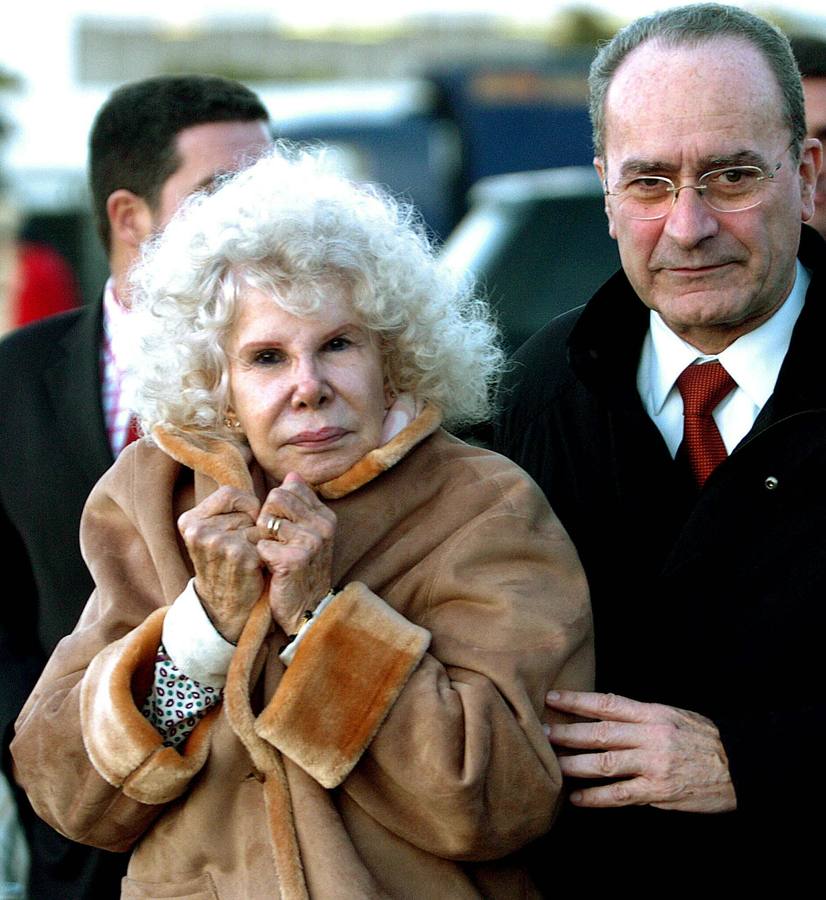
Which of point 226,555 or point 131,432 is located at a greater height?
point 226,555

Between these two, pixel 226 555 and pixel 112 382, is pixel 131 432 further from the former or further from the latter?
pixel 226 555

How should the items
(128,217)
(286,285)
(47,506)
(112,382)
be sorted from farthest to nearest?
(128,217), (112,382), (47,506), (286,285)

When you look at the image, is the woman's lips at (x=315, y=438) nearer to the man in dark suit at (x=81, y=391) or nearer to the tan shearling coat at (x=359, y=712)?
the tan shearling coat at (x=359, y=712)

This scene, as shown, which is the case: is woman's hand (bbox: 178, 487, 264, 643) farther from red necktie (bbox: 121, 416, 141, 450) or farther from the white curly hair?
red necktie (bbox: 121, 416, 141, 450)

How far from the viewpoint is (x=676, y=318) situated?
10.0ft

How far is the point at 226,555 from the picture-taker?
104 inches

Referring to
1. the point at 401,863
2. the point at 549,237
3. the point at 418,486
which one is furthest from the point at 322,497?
the point at 549,237

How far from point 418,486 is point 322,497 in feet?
0.57

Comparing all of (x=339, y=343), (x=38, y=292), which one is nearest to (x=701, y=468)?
(x=339, y=343)

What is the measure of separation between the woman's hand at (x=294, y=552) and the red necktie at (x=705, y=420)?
778 millimetres

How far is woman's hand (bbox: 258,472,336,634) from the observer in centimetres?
264

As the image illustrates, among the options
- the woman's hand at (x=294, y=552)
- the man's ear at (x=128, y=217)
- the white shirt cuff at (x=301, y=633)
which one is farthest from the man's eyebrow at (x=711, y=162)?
the man's ear at (x=128, y=217)

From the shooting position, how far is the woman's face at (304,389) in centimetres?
281

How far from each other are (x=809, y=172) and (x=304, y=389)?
115 centimetres
